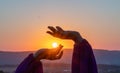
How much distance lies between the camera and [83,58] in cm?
570

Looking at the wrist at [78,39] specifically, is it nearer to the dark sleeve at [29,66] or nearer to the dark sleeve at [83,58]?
the dark sleeve at [83,58]

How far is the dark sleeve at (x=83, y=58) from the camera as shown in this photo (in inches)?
225

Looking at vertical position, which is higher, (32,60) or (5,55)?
(5,55)

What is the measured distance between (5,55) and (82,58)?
171 m

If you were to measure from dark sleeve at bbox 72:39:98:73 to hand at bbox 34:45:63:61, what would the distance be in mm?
182

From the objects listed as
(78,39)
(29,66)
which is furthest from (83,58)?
(29,66)

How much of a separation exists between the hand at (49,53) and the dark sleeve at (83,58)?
7.2 inches

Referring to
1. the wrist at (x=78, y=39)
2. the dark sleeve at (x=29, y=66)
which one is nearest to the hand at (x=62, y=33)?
the wrist at (x=78, y=39)

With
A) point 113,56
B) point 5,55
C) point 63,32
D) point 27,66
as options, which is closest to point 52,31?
point 63,32

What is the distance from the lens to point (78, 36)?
18.8 ft

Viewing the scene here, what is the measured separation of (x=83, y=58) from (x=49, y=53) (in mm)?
379

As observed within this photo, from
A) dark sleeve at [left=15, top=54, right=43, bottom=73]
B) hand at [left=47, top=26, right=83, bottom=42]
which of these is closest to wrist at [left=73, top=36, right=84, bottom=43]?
hand at [left=47, top=26, right=83, bottom=42]

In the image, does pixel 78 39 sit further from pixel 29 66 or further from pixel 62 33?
pixel 29 66

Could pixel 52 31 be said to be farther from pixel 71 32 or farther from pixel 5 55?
pixel 5 55
